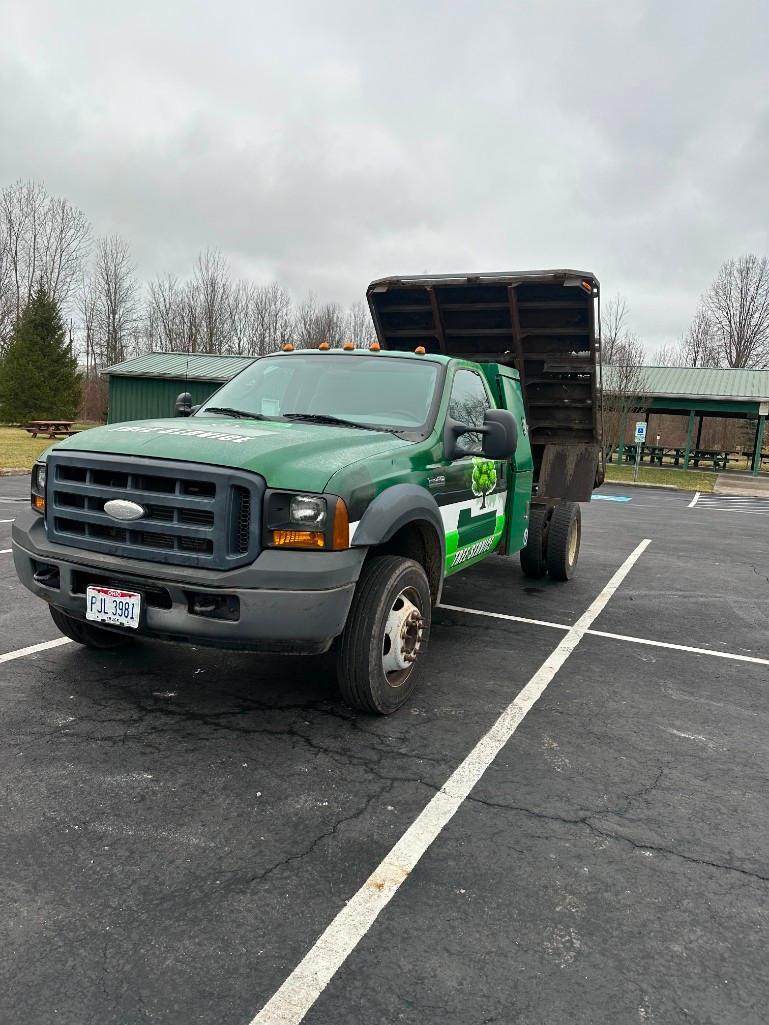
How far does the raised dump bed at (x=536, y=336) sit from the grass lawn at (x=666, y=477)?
A: 18.5 meters

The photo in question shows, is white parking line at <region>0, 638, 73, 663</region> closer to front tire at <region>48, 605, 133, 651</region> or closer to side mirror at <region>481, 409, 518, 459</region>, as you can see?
front tire at <region>48, 605, 133, 651</region>

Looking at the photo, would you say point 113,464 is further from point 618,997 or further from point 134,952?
point 618,997

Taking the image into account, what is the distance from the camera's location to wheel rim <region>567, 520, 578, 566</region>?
7.79m

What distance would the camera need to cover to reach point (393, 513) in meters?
3.78

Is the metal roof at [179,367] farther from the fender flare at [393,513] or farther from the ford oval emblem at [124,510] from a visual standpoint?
the ford oval emblem at [124,510]

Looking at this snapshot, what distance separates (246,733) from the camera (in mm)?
3719

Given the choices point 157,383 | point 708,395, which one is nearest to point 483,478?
point 708,395

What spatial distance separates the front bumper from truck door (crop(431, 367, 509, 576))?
121cm

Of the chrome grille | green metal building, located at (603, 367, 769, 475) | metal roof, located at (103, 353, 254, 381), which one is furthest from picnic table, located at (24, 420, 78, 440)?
the chrome grille

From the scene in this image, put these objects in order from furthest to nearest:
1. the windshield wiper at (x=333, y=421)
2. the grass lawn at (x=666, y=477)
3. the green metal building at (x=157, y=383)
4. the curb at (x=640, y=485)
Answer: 1. the green metal building at (x=157, y=383)
2. the grass lawn at (x=666, y=477)
3. the curb at (x=640, y=485)
4. the windshield wiper at (x=333, y=421)

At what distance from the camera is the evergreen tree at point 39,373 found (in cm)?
3419

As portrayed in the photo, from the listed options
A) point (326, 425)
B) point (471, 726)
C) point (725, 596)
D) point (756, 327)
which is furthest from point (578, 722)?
point (756, 327)

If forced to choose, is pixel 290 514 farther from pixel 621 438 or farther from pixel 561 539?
pixel 621 438

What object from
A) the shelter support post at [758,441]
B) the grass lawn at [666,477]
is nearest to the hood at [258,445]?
the grass lawn at [666,477]
